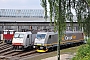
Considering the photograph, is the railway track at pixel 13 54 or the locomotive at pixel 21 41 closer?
the railway track at pixel 13 54

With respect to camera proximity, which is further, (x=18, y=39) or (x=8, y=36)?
(x=8, y=36)

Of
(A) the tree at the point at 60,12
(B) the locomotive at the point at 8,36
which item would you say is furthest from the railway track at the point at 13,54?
(A) the tree at the point at 60,12

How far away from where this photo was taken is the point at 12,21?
57.0 meters

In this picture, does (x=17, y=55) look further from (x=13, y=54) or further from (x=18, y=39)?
(x=18, y=39)

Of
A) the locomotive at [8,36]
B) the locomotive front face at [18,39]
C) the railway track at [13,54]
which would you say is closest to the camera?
the railway track at [13,54]

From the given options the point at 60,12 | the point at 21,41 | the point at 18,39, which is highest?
the point at 60,12

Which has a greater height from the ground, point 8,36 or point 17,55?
point 8,36

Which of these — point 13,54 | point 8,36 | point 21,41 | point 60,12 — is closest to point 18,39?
point 21,41

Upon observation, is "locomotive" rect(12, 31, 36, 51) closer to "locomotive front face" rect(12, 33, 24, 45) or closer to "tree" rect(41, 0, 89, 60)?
"locomotive front face" rect(12, 33, 24, 45)

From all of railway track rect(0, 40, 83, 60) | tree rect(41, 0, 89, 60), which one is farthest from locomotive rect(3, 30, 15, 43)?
tree rect(41, 0, 89, 60)

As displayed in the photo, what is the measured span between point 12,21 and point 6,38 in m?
14.7

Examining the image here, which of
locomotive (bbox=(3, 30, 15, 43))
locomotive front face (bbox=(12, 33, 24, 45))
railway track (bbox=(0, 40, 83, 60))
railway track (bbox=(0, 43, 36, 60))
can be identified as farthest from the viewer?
locomotive (bbox=(3, 30, 15, 43))

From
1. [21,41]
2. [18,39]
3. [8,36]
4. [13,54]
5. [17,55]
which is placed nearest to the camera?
[17,55]

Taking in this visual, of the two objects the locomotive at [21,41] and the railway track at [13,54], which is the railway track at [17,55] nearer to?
the railway track at [13,54]
